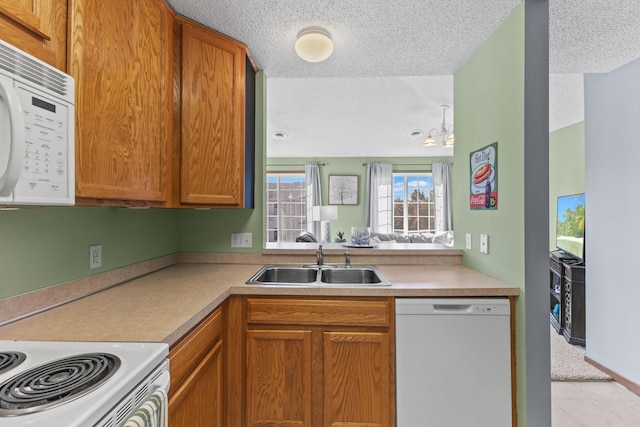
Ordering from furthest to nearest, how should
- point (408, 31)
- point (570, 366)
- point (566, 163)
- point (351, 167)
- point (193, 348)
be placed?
point (351, 167)
point (566, 163)
point (570, 366)
point (408, 31)
point (193, 348)

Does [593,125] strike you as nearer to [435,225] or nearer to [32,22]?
[32,22]

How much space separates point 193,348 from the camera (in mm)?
1210

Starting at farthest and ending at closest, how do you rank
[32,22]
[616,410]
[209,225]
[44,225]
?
[209,225], [616,410], [44,225], [32,22]

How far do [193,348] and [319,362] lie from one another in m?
0.67

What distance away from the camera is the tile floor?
1963 millimetres

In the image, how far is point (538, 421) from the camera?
4.87 feet

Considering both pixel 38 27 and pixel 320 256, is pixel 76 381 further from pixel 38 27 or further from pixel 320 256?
pixel 320 256

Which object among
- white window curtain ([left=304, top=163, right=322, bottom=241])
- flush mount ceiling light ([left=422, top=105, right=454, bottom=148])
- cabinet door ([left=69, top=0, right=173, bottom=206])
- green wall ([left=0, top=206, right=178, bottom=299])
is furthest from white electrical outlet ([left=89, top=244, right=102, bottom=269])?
white window curtain ([left=304, top=163, right=322, bottom=241])

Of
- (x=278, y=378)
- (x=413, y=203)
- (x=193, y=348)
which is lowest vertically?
(x=278, y=378)

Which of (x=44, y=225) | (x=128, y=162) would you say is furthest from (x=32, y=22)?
(x=44, y=225)

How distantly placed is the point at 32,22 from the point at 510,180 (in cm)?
198

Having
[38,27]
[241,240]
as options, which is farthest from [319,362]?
[38,27]

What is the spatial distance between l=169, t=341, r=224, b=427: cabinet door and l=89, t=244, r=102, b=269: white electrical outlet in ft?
2.29

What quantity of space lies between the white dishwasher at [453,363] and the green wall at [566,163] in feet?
11.2
